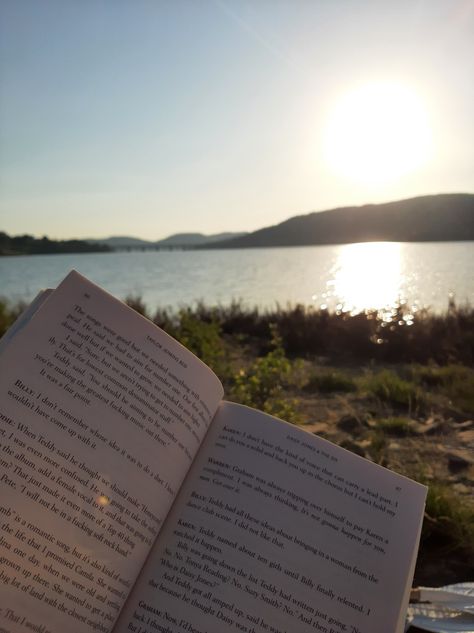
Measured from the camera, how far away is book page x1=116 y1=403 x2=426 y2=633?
2.96ft

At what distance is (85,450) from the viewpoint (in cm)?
94

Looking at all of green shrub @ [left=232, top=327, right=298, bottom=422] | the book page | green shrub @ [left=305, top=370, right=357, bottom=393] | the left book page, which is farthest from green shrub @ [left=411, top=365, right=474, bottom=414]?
the left book page

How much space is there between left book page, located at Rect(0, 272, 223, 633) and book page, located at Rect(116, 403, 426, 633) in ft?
0.17

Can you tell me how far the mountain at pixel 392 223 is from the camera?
5.62 metres

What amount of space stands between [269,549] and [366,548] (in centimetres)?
17

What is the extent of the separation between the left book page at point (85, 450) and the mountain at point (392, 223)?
455 cm

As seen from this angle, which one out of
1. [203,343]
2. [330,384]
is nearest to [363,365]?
[330,384]

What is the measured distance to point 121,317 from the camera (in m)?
1.09

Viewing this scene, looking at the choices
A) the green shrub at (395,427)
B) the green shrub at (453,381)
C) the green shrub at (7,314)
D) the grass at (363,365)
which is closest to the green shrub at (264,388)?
the grass at (363,365)

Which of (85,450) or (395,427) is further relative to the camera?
(395,427)

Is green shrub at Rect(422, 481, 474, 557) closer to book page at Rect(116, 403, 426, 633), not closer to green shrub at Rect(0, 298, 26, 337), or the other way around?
book page at Rect(116, 403, 426, 633)

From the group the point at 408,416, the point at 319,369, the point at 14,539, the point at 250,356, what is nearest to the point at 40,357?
the point at 14,539

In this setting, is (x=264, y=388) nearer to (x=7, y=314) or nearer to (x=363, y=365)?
(x=363, y=365)

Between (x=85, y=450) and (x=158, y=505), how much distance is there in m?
0.17
